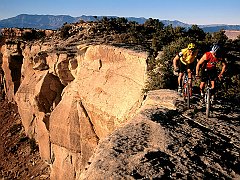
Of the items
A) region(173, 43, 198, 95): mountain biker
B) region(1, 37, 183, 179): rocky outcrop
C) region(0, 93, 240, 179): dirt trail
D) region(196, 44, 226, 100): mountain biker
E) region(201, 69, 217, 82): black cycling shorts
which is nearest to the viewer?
region(0, 93, 240, 179): dirt trail

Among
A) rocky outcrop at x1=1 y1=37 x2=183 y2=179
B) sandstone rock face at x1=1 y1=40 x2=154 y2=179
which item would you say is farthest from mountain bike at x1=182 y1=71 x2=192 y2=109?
sandstone rock face at x1=1 y1=40 x2=154 y2=179

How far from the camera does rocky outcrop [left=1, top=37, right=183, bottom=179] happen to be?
1154cm

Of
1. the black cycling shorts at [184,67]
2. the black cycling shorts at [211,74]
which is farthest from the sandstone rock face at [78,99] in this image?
the black cycling shorts at [211,74]

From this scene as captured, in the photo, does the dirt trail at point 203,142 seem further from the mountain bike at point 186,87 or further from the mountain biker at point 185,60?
the mountain biker at point 185,60

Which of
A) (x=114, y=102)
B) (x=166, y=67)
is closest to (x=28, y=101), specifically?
(x=114, y=102)

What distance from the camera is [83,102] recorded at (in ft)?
60.1

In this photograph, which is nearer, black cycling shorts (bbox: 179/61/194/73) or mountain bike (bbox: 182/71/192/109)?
mountain bike (bbox: 182/71/192/109)

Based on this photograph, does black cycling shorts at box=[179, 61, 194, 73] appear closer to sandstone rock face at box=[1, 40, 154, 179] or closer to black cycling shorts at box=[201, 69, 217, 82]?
black cycling shorts at box=[201, 69, 217, 82]

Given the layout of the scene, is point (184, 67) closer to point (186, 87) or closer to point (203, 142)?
point (186, 87)

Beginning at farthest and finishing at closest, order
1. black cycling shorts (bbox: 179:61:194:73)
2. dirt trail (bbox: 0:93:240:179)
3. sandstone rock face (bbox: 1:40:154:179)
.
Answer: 1. sandstone rock face (bbox: 1:40:154:179)
2. black cycling shorts (bbox: 179:61:194:73)
3. dirt trail (bbox: 0:93:240:179)

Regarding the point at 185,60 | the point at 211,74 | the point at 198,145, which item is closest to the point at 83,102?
the point at 185,60

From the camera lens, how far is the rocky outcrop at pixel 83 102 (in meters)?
11.5

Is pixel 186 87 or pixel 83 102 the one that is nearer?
pixel 186 87

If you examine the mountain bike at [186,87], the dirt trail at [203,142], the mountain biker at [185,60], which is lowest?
the dirt trail at [203,142]
